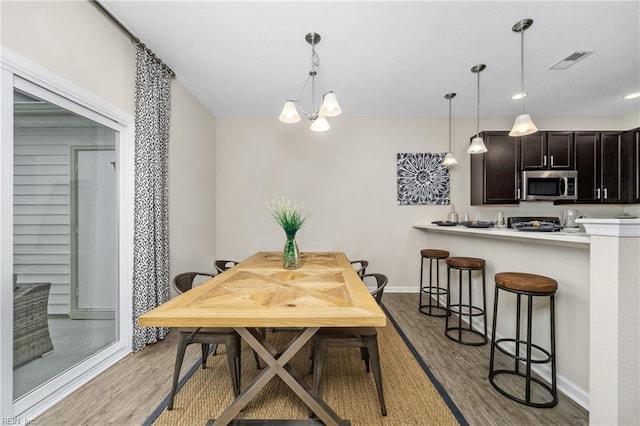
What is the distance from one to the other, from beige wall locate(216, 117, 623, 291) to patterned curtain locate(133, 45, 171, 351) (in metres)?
1.53

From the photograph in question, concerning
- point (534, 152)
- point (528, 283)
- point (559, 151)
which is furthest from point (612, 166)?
point (528, 283)

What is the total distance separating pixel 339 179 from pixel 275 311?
10.7 ft

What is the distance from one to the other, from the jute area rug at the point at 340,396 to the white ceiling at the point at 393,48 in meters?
2.80

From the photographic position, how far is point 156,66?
2.69 m

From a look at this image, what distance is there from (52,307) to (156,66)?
7.54ft

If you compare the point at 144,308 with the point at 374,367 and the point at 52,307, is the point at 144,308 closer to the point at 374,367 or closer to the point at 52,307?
the point at 52,307

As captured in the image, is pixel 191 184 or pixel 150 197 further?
pixel 191 184

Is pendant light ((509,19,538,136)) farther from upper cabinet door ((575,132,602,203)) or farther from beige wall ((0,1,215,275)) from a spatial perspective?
beige wall ((0,1,215,275))

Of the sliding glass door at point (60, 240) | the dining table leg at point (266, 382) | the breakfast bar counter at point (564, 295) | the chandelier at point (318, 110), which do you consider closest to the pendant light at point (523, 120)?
the breakfast bar counter at point (564, 295)

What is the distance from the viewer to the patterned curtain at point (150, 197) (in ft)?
7.88

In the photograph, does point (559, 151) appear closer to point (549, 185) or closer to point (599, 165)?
point (549, 185)

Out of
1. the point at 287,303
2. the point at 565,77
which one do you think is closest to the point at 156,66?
the point at 287,303

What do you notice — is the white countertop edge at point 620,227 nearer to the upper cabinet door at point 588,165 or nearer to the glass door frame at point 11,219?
the glass door frame at point 11,219

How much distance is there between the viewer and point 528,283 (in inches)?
69.1
